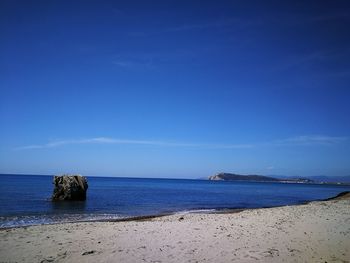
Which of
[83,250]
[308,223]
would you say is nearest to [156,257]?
[83,250]

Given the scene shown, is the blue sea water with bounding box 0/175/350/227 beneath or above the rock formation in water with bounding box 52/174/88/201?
beneath

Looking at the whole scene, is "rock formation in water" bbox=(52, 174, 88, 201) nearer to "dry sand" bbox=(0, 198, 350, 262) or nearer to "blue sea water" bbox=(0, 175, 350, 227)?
"blue sea water" bbox=(0, 175, 350, 227)

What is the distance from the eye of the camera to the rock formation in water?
1436 inches

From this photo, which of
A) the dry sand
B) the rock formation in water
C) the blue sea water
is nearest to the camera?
the dry sand

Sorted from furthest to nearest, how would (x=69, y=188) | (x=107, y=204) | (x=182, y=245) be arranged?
1. (x=69, y=188)
2. (x=107, y=204)
3. (x=182, y=245)

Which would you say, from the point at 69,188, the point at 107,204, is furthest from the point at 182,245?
the point at 69,188

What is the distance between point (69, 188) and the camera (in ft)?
120

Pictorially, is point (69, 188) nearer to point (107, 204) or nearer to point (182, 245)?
point (107, 204)

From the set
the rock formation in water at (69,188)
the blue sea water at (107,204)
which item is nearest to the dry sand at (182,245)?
the blue sea water at (107,204)

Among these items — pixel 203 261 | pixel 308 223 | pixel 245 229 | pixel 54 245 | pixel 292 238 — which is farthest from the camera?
pixel 308 223

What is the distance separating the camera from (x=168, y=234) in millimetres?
11938

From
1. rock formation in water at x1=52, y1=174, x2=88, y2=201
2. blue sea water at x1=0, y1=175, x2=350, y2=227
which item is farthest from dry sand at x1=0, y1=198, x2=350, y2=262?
rock formation in water at x1=52, y1=174, x2=88, y2=201

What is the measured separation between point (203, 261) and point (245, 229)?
552 centimetres

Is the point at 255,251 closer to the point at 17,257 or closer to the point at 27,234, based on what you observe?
the point at 17,257
